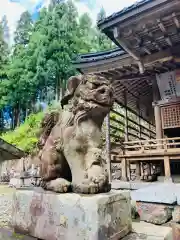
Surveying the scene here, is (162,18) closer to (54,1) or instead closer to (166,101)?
(166,101)

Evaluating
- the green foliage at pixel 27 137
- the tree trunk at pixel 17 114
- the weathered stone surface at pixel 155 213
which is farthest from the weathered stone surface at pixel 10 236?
the tree trunk at pixel 17 114

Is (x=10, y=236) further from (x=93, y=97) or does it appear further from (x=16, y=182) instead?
(x=16, y=182)

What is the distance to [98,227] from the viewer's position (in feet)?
5.21

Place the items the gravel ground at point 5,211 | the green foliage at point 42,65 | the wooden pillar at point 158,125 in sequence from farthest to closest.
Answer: the green foliage at point 42,65 < the wooden pillar at point 158,125 < the gravel ground at point 5,211

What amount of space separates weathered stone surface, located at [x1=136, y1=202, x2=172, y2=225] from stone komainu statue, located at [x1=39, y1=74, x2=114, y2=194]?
1.93m

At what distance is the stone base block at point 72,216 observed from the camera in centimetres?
163

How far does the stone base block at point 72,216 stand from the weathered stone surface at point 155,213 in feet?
5.52

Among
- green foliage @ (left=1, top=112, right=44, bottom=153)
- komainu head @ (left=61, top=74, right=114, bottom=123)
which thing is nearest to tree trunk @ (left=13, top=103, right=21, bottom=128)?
green foliage @ (left=1, top=112, right=44, bottom=153)

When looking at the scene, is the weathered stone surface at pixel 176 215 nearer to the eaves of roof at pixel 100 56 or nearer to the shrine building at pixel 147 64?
the shrine building at pixel 147 64

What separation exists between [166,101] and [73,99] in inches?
278

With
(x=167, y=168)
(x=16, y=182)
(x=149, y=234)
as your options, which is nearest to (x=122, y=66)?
(x=167, y=168)

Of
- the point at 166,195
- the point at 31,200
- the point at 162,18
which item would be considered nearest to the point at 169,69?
the point at 162,18

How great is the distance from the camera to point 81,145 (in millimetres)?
2035

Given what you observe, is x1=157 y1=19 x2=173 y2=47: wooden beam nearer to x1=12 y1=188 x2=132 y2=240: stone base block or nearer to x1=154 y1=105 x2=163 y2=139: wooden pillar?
x1=154 y1=105 x2=163 y2=139: wooden pillar
